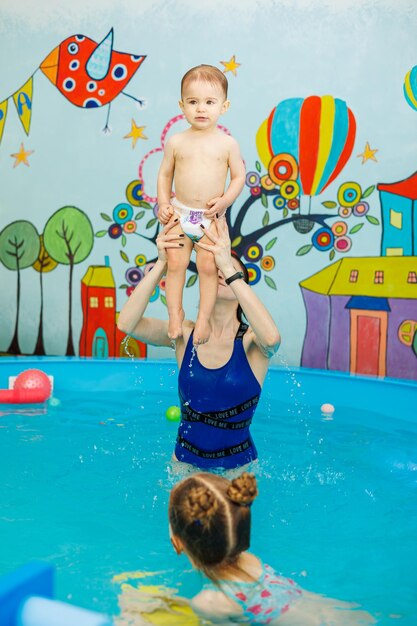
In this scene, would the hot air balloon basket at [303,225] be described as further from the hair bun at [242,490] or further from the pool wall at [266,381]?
the hair bun at [242,490]

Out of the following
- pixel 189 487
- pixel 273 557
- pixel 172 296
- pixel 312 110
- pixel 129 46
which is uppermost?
pixel 129 46

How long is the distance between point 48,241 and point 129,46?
1858mm

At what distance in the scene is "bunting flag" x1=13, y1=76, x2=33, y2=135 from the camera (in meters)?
6.32

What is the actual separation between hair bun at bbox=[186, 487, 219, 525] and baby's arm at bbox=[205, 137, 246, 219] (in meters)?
1.26

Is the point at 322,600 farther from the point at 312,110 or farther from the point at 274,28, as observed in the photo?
the point at 274,28

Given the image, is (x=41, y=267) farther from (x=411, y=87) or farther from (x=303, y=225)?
(x=411, y=87)

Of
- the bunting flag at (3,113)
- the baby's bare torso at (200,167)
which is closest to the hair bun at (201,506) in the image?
the baby's bare torso at (200,167)

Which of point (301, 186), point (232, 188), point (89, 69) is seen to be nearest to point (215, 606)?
point (232, 188)

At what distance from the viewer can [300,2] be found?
19.1 feet

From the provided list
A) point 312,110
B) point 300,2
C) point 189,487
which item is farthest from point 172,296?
point 300,2

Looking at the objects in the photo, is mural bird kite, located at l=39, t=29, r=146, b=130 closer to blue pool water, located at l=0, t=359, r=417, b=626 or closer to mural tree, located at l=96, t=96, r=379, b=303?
mural tree, located at l=96, t=96, r=379, b=303

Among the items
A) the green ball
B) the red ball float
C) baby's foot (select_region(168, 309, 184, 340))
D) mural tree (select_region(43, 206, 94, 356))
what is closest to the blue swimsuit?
baby's foot (select_region(168, 309, 184, 340))

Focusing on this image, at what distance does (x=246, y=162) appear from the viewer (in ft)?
19.6

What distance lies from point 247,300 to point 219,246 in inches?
9.0
